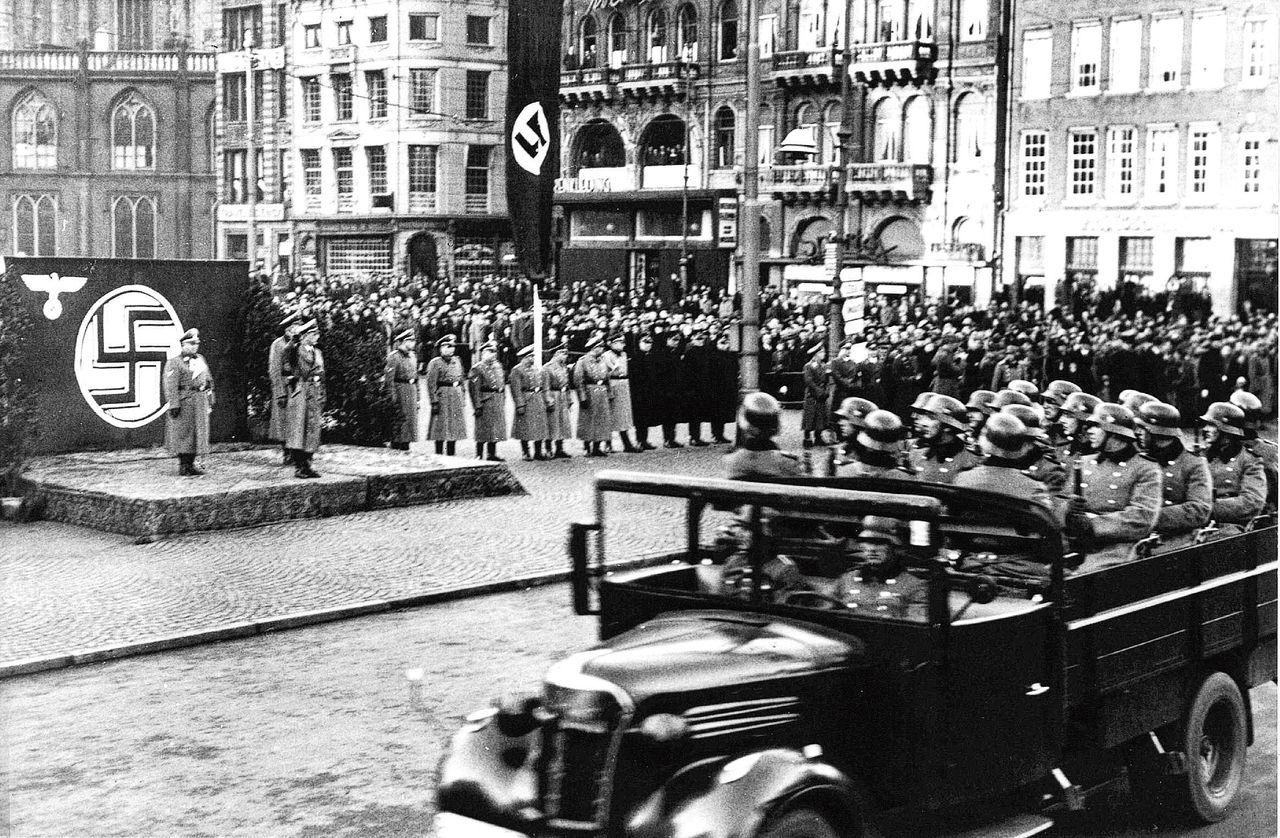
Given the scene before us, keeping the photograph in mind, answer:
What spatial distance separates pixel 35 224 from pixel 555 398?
8.10 meters

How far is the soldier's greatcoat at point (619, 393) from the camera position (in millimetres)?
22406

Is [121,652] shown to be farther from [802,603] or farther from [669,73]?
[669,73]

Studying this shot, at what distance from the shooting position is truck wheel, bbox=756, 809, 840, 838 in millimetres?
4891

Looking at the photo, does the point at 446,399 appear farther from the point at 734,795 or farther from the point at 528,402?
the point at 734,795

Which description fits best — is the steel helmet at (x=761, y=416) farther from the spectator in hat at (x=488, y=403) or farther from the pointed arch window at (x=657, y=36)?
the pointed arch window at (x=657, y=36)

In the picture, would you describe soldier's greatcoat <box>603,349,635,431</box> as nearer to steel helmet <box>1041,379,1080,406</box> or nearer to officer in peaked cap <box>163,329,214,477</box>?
officer in peaked cap <box>163,329,214,477</box>

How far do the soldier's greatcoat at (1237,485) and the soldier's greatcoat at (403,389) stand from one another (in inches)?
495

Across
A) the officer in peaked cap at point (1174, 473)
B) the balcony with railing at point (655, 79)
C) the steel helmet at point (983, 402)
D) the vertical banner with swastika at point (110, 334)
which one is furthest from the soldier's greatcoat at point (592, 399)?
the balcony with railing at point (655, 79)

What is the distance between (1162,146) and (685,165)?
615 inches

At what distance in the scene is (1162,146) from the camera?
2511cm

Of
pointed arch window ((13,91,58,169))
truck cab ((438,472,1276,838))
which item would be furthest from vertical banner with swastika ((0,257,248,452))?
truck cab ((438,472,1276,838))

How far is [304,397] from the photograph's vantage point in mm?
16766

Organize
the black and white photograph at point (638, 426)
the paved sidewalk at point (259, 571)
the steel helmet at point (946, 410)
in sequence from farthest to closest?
the paved sidewalk at point (259, 571), the steel helmet at point (946, 410), the black and white photograph at point (638, 426)

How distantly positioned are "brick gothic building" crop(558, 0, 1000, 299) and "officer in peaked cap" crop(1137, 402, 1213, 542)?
592 inches
